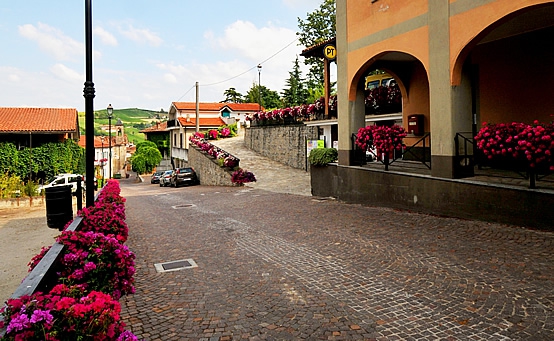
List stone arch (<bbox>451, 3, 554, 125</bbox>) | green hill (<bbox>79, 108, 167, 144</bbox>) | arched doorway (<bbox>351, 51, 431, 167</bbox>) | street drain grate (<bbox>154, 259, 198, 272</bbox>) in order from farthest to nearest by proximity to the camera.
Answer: green hill (<bbox>79, 108, 167, 144</bbox>)
arched doorway (<bbox>351, 51, 431, 167</bbox>)
stone arch (<bbox>451, 3, 554, 125</bbox>)
street drain grate (<bbox>154, 259, 198, 272</bbox>)

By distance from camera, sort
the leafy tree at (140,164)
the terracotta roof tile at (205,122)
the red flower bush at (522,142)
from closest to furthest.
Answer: the red flower bush at (522,142), the terracotta roof tile at (205,122), the leafy tree at (140,164)

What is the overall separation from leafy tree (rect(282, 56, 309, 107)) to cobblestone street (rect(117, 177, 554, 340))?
44.0 m

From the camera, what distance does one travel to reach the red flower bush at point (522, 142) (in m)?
6.58

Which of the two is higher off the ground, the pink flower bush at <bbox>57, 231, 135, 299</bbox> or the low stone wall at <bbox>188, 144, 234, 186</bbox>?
the low stone wall at <bbox>188, 144, 234, 186</bbox>

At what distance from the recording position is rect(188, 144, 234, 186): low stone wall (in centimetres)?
2323

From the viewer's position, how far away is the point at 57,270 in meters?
4.29

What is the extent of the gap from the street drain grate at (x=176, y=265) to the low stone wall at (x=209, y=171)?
16.0 metres

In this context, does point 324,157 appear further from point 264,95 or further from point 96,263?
point 264,95

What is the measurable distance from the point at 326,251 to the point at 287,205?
19.1 ft

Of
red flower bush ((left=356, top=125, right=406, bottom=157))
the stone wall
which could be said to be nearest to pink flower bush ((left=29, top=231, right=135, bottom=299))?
red flower bush ((left=356, top=125, right=406, bottom=157))

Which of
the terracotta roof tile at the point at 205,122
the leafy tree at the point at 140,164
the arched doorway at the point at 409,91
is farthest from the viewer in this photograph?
the leafy tree at the point at 140,164

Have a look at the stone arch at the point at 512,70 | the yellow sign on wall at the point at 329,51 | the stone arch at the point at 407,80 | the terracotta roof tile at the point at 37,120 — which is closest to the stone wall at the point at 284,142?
the yellow sign on wall at the point at 329,51

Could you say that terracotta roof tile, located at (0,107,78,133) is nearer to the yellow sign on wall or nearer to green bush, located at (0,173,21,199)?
green bush, located at (0,173,21,199)

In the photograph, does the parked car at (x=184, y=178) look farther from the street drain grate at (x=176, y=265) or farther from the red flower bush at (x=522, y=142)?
the red flower bush at (x=522, y=142)
